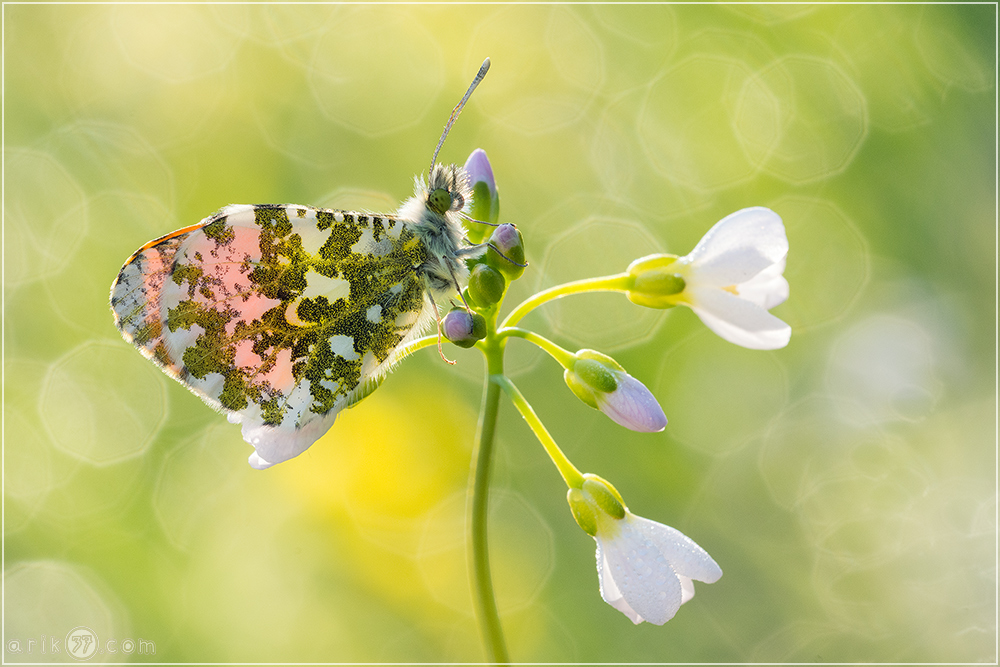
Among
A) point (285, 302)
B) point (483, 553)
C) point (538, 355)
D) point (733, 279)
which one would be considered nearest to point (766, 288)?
point (733, 279)

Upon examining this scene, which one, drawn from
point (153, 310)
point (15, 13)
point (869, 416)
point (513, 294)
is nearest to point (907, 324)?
point (869, 416)

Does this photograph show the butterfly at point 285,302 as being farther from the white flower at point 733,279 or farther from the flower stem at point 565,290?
the white flower at point 733,279

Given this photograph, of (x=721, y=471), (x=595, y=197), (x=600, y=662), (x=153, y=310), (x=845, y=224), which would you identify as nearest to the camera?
(x=153, y=310)

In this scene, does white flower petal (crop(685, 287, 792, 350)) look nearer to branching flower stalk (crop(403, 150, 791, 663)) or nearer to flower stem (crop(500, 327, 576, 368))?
branching flower stalk (crop(403, 150, 791, 663))

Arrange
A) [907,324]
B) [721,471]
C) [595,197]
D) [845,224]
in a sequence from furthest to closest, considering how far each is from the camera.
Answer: [595,197], [845,224], [907,324], [721,471]

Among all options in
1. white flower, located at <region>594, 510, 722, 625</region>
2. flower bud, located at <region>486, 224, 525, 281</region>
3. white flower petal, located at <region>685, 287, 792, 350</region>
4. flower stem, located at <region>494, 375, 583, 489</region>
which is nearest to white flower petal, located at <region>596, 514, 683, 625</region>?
white flower, located at <region>594, 510, 722, 625</region>

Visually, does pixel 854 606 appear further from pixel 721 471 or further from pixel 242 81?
pixel 242 81

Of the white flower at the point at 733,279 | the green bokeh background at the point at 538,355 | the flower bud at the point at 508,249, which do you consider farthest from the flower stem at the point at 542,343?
the green bokeh background at the point at 538,355
